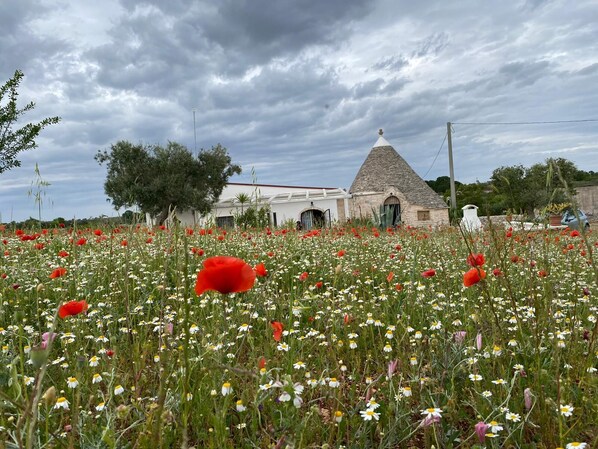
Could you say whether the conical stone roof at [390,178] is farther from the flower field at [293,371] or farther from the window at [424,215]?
the flower field at [293,371]

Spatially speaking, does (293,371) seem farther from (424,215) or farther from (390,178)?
(390,178)

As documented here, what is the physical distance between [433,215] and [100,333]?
33.0 metres

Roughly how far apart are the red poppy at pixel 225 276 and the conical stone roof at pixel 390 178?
3397 cm

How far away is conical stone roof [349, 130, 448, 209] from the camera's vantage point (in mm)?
34500

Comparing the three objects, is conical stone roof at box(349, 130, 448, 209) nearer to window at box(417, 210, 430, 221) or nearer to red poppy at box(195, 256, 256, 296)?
window at box(417, 210, 430, 221)

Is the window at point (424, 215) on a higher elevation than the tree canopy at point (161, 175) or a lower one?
lower

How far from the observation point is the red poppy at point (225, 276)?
4.00ft

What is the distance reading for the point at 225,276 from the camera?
1.23 m

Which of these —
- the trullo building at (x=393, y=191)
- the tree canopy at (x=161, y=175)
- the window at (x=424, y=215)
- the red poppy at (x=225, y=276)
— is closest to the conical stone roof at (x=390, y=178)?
the trullo building at (x=393, y=191)

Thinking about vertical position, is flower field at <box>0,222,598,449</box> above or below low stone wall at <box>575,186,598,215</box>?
below

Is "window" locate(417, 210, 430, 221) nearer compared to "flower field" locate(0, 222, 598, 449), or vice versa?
"flower field" locate(0, 222, 598, 449)

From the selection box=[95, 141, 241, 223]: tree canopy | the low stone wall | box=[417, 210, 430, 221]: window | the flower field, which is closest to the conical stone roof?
box=[417, 210, 430, 221]: window

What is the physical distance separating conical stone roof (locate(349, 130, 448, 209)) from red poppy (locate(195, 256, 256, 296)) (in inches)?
1338

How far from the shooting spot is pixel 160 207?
35.8m
